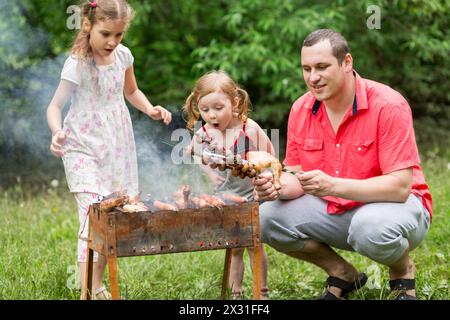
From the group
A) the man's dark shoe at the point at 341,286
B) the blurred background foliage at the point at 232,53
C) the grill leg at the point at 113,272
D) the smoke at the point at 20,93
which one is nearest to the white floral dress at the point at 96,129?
the grill leg at the point at 113,272

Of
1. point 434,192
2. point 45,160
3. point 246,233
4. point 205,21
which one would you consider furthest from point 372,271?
point 205,21

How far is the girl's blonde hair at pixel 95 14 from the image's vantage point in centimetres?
387

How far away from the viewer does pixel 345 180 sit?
3.77 m

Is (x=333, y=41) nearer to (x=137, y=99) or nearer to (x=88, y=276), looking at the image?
(x=137, y=99)

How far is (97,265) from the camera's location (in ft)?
13.5

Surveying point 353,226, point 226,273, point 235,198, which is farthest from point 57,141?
point 353,226

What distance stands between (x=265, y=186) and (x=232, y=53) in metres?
4.45

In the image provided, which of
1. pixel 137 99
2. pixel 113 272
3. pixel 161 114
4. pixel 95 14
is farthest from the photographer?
pixel 137 99

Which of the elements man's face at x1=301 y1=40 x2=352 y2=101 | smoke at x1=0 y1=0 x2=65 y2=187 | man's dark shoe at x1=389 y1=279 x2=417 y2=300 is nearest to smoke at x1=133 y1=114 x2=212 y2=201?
man's face at x1=301 y1=40 x2=352 y2=101

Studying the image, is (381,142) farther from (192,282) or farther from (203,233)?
(192,282)

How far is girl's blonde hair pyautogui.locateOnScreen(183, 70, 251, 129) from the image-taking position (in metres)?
3.95

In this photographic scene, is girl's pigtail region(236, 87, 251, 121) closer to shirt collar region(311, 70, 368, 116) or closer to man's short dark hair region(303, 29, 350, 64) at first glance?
man's short dark hair region(303, 29, 350, 64)

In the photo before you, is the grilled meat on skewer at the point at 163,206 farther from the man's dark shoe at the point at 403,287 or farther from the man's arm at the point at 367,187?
the man's dark shoe at the point at 403,287

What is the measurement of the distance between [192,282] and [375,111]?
59.5 inches
